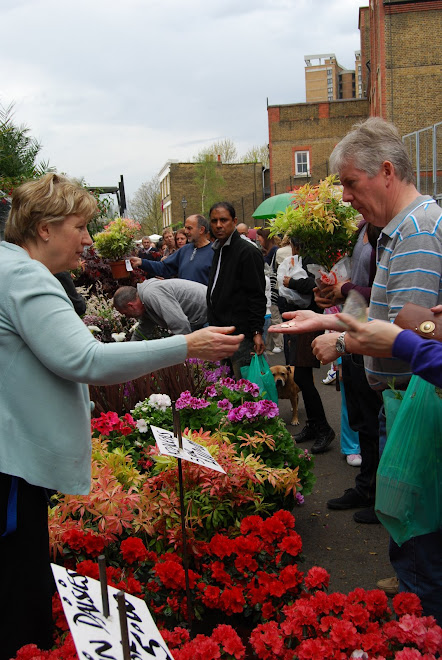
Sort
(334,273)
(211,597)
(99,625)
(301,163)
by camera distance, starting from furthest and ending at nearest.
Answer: (301,163), (334,273), (211,597), (99,625)

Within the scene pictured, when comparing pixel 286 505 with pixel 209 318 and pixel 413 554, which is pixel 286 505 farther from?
pixel 209 318

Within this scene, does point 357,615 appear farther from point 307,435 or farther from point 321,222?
point 307,435

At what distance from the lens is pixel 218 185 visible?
52.7 metres

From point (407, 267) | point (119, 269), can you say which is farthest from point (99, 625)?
point (119, 269)

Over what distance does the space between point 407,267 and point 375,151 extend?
50 cm

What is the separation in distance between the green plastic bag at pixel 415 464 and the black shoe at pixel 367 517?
6.61 feet

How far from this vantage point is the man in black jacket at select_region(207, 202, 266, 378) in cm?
504

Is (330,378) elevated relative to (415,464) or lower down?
lower down

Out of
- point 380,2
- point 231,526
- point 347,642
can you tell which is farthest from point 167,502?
point 380,2

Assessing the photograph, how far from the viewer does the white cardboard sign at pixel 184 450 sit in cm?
200

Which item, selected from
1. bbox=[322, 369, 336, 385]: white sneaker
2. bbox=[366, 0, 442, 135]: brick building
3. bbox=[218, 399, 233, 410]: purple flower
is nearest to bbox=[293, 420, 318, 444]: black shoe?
bbox=[218, 399, 233, 410]: purple flower

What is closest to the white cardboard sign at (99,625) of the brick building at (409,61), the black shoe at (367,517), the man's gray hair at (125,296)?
the black shoe at (367,517)

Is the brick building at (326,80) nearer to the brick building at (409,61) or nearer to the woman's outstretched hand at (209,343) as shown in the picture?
the brick building at (409,61)

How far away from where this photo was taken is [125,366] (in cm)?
181
